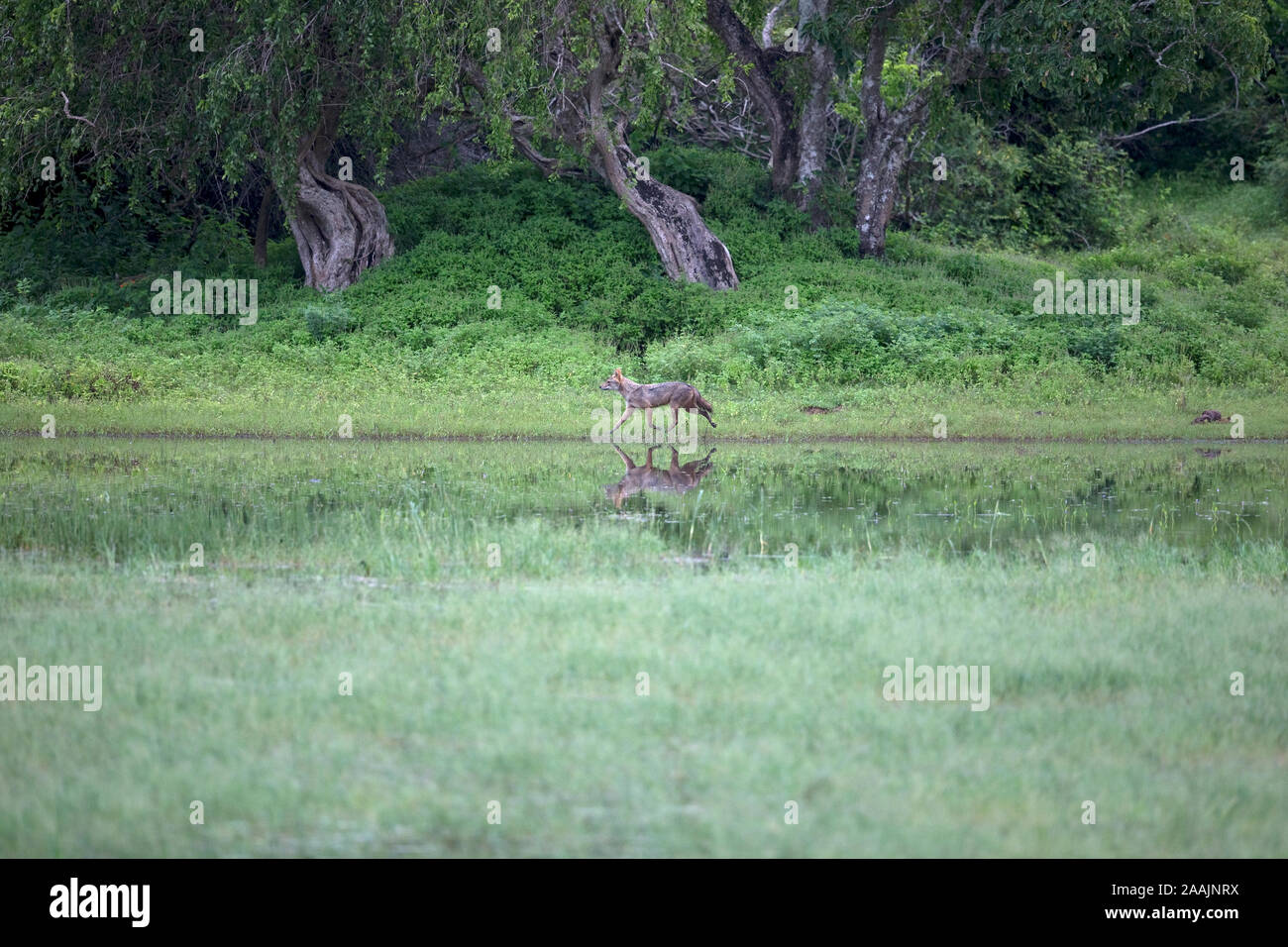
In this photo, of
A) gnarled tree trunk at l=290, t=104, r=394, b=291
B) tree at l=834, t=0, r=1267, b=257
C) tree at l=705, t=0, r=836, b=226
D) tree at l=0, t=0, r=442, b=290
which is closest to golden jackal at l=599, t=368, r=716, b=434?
tree at l=0, t=0, r=442, b=290

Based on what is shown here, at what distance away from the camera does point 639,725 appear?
598 cm

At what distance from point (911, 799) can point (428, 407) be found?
16313 millimetres

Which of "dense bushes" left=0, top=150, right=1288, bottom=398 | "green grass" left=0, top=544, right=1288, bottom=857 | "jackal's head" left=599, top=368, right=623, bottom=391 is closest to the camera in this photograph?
"green grass" left=0, top=544, right=1288, bottom=857

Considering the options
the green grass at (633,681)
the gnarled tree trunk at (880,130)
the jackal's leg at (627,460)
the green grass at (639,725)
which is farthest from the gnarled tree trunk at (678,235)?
the green grass at (639,725)

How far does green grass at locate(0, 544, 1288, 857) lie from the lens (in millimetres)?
4996

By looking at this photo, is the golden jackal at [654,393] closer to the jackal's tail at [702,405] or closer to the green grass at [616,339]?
the jackal's tail at [702,405]

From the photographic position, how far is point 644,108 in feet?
88.8

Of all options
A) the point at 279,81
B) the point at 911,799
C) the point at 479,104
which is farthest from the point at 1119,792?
the point at 479,104

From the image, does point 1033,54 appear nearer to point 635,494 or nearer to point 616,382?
point 616,382

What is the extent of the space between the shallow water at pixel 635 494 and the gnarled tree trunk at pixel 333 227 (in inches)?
320

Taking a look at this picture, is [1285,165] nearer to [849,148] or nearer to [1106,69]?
[849,148]

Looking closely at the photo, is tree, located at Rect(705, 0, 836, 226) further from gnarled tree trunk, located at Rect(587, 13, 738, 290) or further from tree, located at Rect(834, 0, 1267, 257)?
gnarled tree trunk, located at Rect(587, 13, 738, 290)

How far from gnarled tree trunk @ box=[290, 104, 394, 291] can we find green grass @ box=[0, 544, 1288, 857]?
1864 cm

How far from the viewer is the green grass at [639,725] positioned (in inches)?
197
